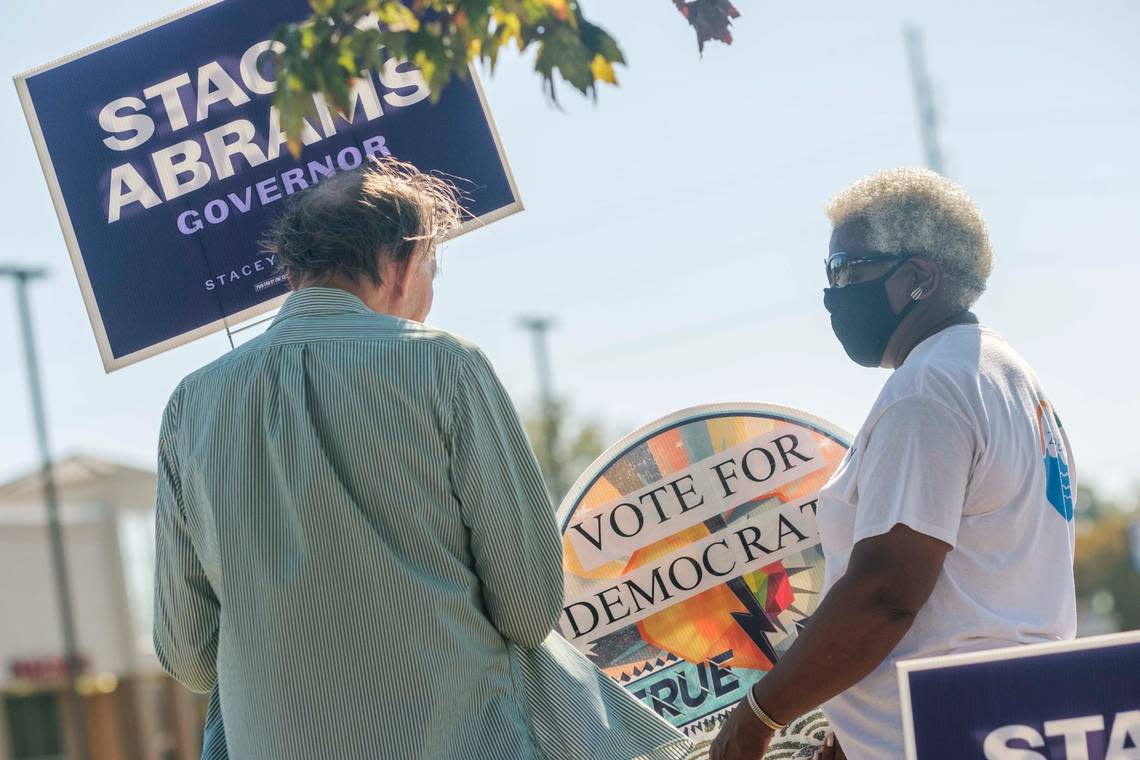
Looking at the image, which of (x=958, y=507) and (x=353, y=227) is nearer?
(x=958, y=507)

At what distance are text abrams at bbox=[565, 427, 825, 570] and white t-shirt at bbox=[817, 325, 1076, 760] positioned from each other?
20.9 inches

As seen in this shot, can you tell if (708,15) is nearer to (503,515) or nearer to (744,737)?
(503,515)

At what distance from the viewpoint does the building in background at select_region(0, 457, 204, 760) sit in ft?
90.8

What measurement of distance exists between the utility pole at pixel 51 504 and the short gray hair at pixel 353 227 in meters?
24.6

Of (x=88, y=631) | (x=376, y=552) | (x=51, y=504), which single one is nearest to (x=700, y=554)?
(x=376, y=552)

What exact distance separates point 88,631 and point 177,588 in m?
29.0

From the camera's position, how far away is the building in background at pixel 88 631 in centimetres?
2769

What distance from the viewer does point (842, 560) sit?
100 inches

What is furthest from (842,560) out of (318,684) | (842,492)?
(318,684)

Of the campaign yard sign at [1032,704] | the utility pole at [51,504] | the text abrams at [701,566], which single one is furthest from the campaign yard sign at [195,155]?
the utility pole at [51,504]

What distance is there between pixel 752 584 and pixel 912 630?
2.18ft

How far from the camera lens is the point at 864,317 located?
2770mm

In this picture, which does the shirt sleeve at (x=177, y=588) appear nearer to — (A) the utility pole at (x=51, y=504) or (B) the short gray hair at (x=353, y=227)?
(B) the short gray hair at (x=353, y=227)

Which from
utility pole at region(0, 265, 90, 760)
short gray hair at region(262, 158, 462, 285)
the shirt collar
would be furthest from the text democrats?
utility pole at region(0, 265, 90, 760)
